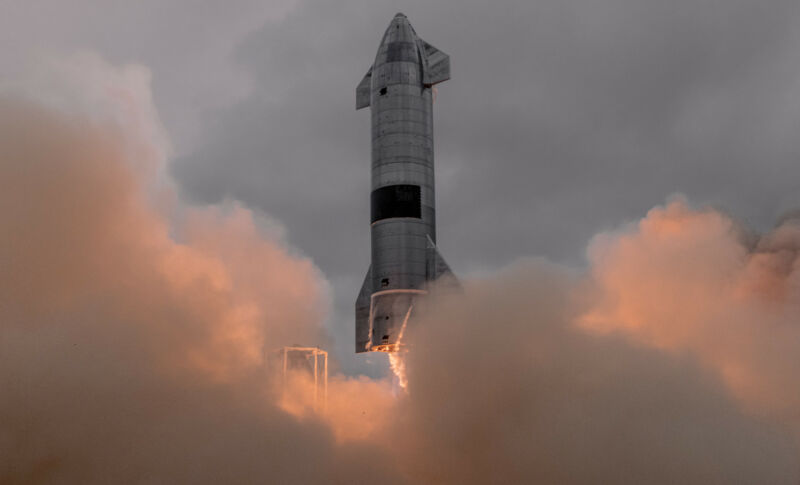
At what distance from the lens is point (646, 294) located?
33.3 metres

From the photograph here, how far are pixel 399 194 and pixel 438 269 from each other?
10.8 feet

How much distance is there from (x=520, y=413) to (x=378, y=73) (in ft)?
53.5

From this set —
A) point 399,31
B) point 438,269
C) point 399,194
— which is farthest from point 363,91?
point 438,269

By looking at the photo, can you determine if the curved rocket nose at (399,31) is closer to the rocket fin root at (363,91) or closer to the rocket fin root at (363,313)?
the rocket fin root at (363,91)

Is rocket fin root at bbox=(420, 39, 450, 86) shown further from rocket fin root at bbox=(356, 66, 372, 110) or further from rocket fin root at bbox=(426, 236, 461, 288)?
rocket fin root at bbox=(426, 236, 461, 288)

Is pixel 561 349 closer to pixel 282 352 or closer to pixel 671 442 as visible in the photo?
pixel 671 442

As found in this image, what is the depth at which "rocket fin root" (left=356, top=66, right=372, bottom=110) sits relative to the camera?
3877cm

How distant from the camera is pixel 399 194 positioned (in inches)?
1362

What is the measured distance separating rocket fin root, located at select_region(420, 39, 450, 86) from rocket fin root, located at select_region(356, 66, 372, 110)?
328cm

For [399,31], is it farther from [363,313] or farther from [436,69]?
[363,313]

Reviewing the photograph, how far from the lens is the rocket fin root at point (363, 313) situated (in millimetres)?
35688

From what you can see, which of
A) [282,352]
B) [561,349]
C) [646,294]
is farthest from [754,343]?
[282,352]

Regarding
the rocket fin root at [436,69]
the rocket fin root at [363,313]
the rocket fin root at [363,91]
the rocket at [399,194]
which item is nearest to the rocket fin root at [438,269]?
the rocket at [399,194]

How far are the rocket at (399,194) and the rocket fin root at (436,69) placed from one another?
0.13ft
